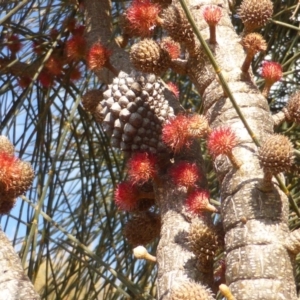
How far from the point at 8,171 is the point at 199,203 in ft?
0.88

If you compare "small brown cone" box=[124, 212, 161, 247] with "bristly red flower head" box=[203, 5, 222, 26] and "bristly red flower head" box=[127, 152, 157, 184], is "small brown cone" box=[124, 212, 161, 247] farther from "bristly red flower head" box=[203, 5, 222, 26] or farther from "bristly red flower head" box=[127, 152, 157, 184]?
"bristly red flower head" box=[203, 5, 222, 26]

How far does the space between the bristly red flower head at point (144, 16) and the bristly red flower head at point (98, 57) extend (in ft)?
0.32

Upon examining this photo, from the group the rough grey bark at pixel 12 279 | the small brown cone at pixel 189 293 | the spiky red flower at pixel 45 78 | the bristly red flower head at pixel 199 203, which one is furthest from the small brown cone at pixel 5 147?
the spiky red flower at pixel 45 78

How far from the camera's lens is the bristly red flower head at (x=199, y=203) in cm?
98

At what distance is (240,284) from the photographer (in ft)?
2.85

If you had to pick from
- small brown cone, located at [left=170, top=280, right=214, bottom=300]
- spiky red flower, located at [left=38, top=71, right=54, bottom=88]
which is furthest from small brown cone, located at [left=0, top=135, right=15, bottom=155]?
spiky red flower, located at [left=38, top=71, right=54, bottom=88]

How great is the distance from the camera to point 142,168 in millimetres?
1052

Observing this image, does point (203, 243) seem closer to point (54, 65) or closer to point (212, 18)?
point (212, 18)

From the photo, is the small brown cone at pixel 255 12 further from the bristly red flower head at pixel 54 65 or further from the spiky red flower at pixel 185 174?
the bristly red flower head at pixel 54 65

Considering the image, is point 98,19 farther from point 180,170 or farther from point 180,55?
point 180,170

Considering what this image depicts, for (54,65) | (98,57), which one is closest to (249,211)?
(98,57)

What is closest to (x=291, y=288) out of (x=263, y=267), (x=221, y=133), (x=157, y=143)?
(x=263, y=267)

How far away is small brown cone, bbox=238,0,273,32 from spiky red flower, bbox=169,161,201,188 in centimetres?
22

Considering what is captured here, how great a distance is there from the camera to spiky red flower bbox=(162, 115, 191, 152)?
3.35ft
